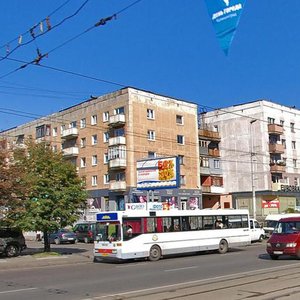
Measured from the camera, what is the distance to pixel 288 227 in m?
23.7

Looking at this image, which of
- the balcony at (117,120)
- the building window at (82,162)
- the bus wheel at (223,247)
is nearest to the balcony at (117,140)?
the balcony at (117,120)

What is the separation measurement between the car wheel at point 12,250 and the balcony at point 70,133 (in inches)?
1325

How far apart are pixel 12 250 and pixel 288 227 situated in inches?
600

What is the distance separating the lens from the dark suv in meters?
28.5

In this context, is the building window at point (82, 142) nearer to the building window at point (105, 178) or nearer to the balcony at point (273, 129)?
the building window at point (105, 178)

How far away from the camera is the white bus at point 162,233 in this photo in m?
24.5

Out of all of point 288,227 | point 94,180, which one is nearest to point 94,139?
point 94,180

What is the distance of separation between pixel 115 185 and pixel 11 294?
41.2 m

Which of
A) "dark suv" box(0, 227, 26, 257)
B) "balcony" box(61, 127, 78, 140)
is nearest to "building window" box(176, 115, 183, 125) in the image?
"balcony" box(61, 127, 78, 140)

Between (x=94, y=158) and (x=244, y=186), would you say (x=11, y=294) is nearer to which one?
(x=94, y=158)

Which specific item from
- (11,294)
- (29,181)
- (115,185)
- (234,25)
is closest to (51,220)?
(29,181)

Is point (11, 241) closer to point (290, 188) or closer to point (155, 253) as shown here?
point (155, 253)

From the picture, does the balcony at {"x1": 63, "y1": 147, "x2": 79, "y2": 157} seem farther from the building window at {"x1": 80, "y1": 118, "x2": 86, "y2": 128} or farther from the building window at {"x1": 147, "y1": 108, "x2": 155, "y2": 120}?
the building window at {"x1": 147, "y1": 108, "x2": 155, "y2": 120}

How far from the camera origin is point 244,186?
68.4m
